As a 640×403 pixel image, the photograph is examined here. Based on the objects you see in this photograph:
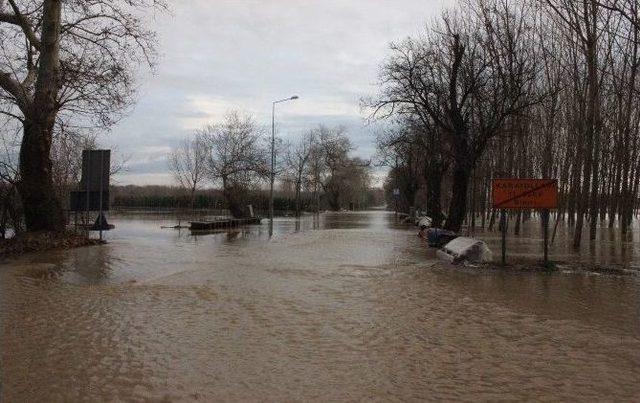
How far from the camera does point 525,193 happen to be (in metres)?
14.7

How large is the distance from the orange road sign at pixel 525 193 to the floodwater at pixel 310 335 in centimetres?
235

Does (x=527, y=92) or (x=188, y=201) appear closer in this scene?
(x=527, y=92)

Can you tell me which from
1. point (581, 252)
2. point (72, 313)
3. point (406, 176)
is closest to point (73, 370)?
point (72, 313)

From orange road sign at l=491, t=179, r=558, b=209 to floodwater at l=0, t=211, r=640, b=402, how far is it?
7.71ft

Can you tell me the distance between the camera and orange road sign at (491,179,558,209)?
1466 cm

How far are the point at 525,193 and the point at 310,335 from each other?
31.8 feet

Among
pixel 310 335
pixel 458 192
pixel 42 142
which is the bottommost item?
pixel 310 335

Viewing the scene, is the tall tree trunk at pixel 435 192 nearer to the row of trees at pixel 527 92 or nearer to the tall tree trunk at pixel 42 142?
the row of trees at pixel 527 92

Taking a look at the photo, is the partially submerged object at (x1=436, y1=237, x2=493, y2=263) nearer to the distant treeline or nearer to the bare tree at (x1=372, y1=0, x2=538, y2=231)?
the bare tree at (x1=372, y1=0, x2=538, y2=231)

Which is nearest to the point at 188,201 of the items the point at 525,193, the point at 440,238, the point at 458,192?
the point at 458,192

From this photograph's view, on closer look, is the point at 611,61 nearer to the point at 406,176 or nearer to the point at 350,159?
the point at 406,176

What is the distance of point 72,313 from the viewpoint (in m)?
7.82

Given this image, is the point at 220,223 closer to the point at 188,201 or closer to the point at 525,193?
the point at 525,193

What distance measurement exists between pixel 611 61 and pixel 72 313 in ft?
62.4
